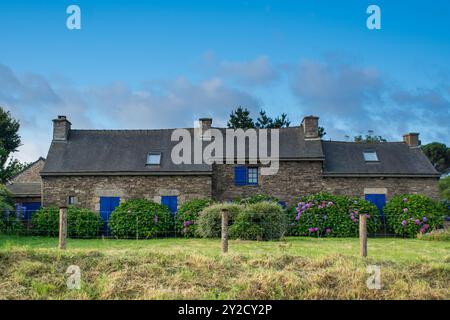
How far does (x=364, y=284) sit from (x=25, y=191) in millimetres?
23674

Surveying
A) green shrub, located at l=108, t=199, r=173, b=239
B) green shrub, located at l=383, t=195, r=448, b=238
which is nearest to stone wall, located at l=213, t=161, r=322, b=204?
green shrub, located at l=383, t=195, r=448, b=238

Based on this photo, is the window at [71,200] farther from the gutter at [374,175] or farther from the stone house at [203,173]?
the gutter at [374,175]

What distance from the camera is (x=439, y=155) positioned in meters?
44.5

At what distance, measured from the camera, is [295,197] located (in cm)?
2317

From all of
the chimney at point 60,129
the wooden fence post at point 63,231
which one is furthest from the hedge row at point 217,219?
the wooden fence post at point 63,231

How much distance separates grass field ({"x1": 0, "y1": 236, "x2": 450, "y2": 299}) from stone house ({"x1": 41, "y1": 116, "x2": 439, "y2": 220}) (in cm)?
1259

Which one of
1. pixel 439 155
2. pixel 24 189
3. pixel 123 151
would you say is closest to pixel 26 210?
pixel 123 151

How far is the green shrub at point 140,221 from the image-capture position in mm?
19750

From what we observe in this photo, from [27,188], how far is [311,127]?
1701cm

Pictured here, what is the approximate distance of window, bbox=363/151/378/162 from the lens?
79.5ft

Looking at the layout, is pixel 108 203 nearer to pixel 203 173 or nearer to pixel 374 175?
pixel 203 173

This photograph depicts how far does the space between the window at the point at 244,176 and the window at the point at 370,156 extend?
578 cm

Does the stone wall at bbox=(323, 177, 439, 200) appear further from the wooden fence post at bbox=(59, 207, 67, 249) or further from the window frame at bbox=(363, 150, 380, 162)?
the wooden fence post at bbox=(59, 207, 67, 249)
